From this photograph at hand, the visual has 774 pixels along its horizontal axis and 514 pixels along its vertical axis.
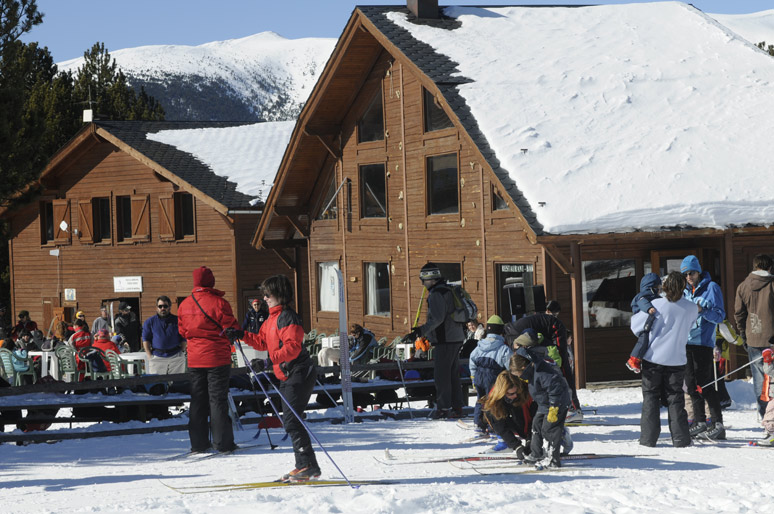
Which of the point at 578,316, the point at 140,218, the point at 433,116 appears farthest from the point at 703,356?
the point at 140,218

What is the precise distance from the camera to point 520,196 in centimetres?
1722

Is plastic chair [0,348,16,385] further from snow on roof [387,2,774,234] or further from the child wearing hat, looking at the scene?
the child wearing hat

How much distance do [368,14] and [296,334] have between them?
14793 mm

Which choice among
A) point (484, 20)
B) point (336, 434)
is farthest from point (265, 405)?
point (484, 20)

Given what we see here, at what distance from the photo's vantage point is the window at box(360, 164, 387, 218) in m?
23.0

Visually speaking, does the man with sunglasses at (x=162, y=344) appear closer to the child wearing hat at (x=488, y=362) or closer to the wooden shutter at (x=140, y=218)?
the child wearing hat at (x=488, y=362)

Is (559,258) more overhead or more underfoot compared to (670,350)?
more overhead

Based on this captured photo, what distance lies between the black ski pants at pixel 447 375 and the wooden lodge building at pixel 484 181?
4.60 meters

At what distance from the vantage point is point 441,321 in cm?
1183

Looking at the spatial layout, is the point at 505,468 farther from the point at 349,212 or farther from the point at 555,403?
the point at 349,212

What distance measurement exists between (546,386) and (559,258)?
8147 mm

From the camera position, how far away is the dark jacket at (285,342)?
27.0 feet

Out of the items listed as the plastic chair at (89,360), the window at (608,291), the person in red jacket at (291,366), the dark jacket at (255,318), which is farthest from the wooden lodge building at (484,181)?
the person in red jacket at (291,366)

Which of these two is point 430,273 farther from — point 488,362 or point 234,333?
point 234,333
